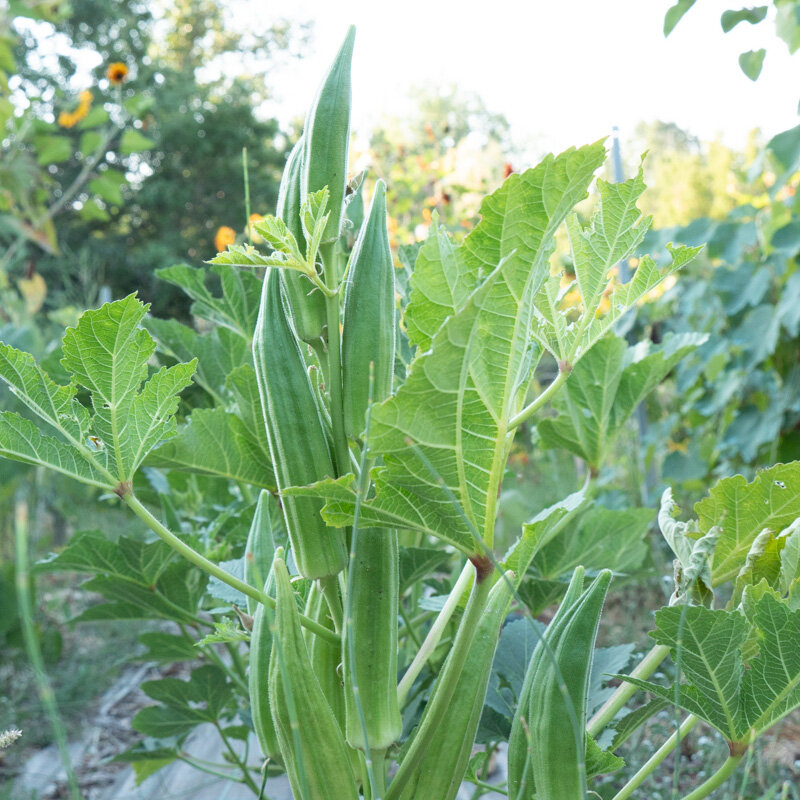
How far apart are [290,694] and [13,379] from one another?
28 cm

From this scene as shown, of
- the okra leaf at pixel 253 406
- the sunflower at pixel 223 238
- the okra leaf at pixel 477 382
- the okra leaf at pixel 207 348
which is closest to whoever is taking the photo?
the okra leaf at pixel 477 382

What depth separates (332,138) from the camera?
1.85 ft

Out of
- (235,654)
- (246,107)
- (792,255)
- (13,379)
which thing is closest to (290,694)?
(13,379)

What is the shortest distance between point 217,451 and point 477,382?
0.42 meters

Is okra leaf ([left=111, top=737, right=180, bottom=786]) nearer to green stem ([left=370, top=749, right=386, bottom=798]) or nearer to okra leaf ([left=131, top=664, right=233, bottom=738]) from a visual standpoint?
okra leaf ([left=131, top=664, right=233, bottom=738])

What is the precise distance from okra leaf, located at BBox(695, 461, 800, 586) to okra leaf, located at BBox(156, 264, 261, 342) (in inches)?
22.6

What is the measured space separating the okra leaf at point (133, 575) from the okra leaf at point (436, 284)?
56 cm

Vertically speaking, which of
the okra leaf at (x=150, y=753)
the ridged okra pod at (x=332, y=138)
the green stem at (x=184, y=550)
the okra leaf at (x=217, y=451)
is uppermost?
the ridged okra pod at (x=332, y=138)

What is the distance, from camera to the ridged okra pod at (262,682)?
0.64 meters

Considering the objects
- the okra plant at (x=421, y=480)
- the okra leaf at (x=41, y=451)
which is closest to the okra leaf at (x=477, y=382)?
the okra plant at (x=421, y=480)

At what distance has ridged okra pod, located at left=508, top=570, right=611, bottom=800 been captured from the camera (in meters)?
0.55

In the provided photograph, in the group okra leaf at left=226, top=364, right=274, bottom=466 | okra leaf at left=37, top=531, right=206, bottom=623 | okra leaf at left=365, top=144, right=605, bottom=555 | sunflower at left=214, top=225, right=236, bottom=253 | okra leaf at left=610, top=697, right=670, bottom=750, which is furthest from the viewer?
sunflower at left=214, top=225, right=236, bottom=253

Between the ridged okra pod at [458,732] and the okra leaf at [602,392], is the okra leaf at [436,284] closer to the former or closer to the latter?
the ridged okra pod at [458,732]

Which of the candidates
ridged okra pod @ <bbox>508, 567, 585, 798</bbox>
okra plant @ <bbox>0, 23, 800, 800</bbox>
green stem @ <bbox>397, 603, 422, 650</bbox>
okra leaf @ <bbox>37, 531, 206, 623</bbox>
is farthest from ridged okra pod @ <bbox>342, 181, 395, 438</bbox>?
okra leaf @ <bbox>37, 531, 206, 623</bbox>
